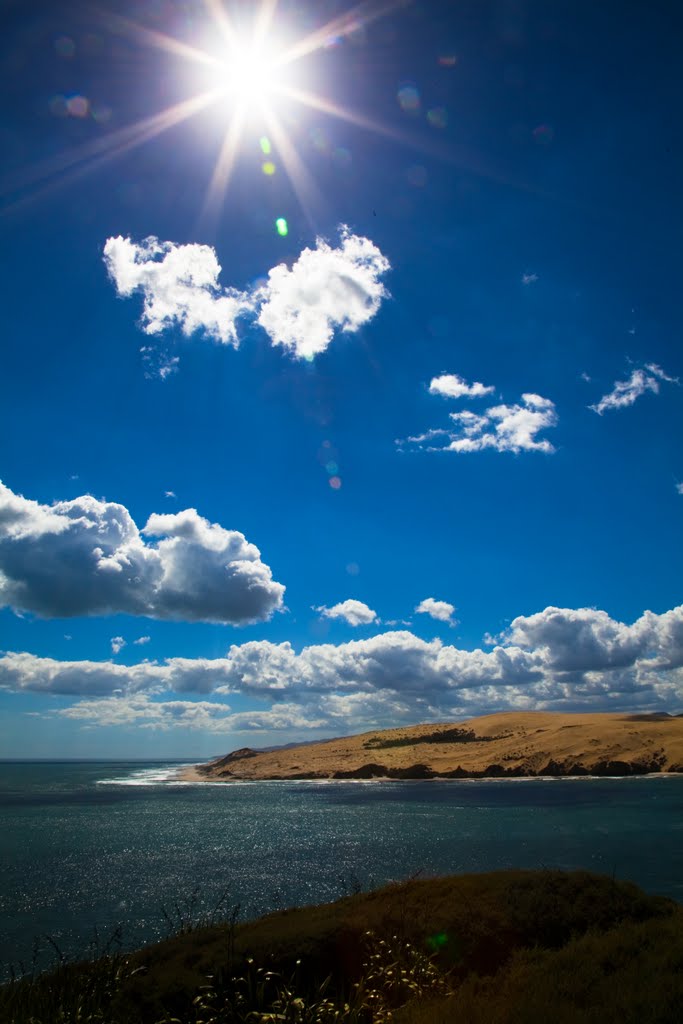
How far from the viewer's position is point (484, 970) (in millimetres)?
11211

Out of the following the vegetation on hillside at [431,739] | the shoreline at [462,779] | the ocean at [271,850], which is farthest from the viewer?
the vegetation on hillside at [431,739]

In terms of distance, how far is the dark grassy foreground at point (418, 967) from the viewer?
8891 millimetres

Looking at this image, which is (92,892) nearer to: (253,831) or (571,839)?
(253,831)

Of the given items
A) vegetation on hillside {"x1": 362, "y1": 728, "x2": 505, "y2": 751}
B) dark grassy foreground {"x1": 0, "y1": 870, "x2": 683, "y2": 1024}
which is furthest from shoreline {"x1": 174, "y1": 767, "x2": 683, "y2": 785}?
dark grassy foreground {"x1": 0, "y1": 870, "x2": 683, "y2": 1024}

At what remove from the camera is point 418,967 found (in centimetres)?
1084

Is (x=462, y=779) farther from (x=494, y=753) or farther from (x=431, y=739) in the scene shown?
(x=431, y=739)

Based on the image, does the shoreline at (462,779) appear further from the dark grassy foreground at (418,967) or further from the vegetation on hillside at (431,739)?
the dark grassy foreground at (418,967)

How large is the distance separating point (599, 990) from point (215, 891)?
26.1 m

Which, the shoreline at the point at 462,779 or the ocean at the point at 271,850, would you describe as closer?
the ocean at the point at 271,850

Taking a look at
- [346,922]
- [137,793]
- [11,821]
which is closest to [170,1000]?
[346,922]

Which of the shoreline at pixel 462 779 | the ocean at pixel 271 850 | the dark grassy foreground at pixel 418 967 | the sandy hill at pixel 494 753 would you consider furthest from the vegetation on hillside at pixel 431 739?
the dark grassy foreground at pixel 418 967

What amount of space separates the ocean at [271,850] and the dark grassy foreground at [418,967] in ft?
4.54


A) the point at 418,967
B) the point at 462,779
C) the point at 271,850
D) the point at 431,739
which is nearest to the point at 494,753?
the point at 462,779

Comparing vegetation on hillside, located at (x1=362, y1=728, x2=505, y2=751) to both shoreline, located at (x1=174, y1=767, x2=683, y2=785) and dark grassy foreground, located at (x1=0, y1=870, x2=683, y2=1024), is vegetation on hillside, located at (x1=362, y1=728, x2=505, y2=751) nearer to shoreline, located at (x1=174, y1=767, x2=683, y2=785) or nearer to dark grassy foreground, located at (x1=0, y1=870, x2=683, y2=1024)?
shoreline, located at (x1=174, y1=767, x2=683, y2=785)
